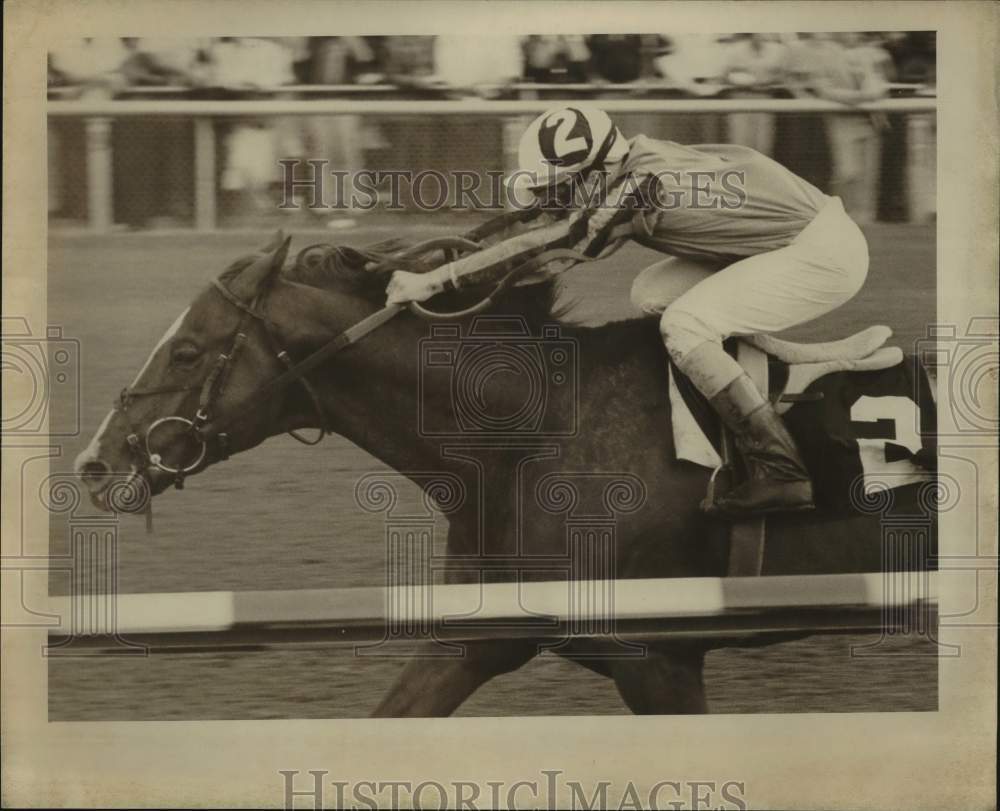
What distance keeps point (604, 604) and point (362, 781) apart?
39.5 inches

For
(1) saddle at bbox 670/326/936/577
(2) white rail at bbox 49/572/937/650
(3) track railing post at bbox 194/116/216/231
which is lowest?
(2) white rail at bbox 49/572/937/650

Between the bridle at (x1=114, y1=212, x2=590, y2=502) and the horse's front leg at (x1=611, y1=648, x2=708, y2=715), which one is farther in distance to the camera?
the horse's front leg at (x1=611, y1=648, x2=708, y2=715)

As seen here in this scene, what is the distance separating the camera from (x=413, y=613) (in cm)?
456

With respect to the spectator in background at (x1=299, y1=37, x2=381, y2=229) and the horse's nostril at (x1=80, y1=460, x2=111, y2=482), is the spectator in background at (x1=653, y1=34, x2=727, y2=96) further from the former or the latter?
the horse's nostril at (x1=80, y1=460, x2=111, y2=482)

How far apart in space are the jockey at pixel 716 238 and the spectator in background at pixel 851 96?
98 mm

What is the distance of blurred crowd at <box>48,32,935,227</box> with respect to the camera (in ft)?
14.8

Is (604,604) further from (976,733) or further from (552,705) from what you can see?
(976,733)

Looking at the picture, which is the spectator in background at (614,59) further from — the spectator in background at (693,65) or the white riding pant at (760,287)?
the white riding pant at (760,287)

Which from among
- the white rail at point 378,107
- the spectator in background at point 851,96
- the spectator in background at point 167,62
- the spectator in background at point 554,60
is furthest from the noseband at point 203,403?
the spectator in background at point 851,96

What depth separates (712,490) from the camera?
454 centimetres

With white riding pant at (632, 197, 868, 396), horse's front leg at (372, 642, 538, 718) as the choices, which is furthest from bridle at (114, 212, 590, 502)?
horse's front leg at (372, 642, 538, 718)

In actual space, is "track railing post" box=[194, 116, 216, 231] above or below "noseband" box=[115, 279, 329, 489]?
above

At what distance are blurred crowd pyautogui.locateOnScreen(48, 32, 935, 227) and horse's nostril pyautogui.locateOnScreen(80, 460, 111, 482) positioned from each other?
0.79 meters

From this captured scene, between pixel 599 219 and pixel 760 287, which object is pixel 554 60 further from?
pixel 760 287
